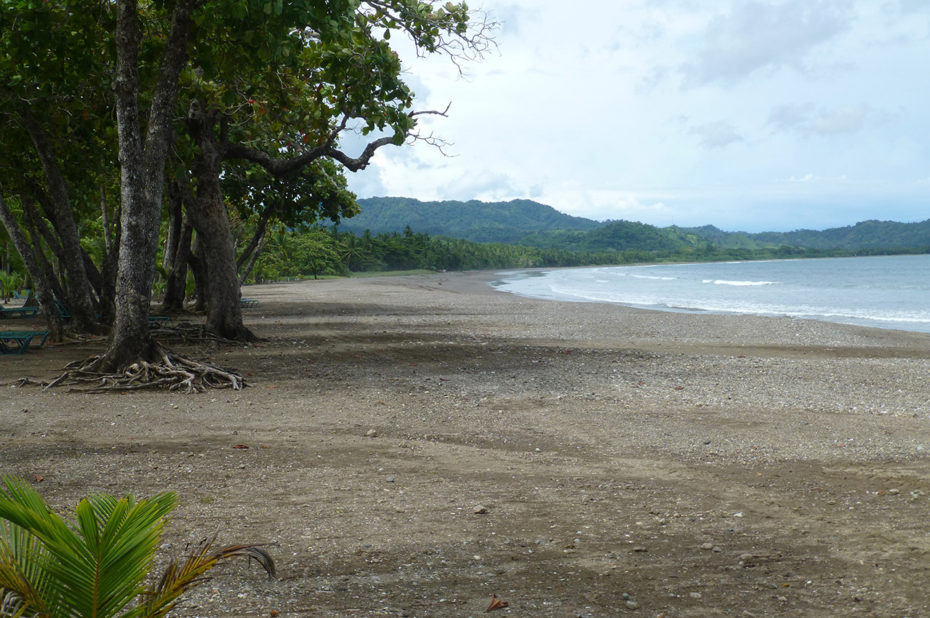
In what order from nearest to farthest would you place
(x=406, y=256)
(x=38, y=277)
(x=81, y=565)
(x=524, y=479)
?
(x=81, y=565)
(x=524, y=479)
(x=38, y=277)
(x=406, y=256)

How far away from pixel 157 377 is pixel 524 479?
6.60 m

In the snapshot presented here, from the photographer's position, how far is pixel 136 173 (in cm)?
1061

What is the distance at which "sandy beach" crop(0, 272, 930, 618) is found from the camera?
404 centimetres

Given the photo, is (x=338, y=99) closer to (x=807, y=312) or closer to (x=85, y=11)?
(x=85, y=11)

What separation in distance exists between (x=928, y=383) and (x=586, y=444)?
740 cm

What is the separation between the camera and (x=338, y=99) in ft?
44.3

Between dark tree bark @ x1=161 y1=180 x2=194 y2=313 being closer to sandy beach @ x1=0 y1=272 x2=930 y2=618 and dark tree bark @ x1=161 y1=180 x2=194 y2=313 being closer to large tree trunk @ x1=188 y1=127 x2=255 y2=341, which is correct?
large tree trunk @ x1=188 y1=127 x2=255 y2=341

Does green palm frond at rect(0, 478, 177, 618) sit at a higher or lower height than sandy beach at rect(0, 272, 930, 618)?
higher

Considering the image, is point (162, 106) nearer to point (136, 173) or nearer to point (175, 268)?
point (136, 173)

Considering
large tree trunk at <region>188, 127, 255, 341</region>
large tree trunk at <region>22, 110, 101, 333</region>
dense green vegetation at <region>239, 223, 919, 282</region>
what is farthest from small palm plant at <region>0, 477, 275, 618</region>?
dense green vegetation at <region>239, 223, 919, 282</region>

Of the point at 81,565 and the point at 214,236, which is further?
the point at 214,236

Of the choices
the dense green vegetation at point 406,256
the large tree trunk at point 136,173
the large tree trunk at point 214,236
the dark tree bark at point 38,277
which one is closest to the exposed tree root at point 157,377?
the large tree trunk at point 136,173

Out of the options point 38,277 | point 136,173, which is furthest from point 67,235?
point 136,173

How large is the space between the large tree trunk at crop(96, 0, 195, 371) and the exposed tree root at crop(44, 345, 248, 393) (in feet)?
0.83
